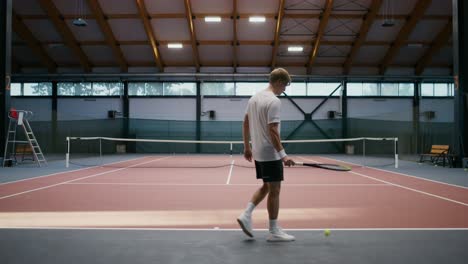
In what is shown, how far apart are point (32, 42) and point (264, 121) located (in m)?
24.4

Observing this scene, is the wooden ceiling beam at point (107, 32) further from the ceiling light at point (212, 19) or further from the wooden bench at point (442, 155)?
the wooden bench at point (442, 155)

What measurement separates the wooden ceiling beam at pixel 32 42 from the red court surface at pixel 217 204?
1698 cm

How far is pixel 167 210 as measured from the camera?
5520 mm

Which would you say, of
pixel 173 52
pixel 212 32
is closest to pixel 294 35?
pixel 212 32

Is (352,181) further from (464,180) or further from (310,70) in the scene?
(310,70)

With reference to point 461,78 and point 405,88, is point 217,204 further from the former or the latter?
point 405,88

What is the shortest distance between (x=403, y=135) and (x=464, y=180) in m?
13.9

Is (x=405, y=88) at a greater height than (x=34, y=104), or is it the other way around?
(x=405, y=88)

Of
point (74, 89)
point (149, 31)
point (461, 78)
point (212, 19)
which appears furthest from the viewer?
point (74, 89)

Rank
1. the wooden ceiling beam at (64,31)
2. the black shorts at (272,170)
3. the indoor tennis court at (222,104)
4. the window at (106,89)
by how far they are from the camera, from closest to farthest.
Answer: the black shorts at (272,170)
the indoor tennis court at (222,104)
the wooden ceiling beam at (64,31)
the window at (106,89)

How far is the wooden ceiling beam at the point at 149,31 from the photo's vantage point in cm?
2062

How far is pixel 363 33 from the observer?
21.9 meters

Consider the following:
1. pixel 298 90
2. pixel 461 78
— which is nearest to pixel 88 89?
pixel 298 90

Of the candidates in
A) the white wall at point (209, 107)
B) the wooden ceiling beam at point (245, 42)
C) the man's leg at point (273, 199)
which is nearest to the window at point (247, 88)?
the white wall at point (209, 107)
